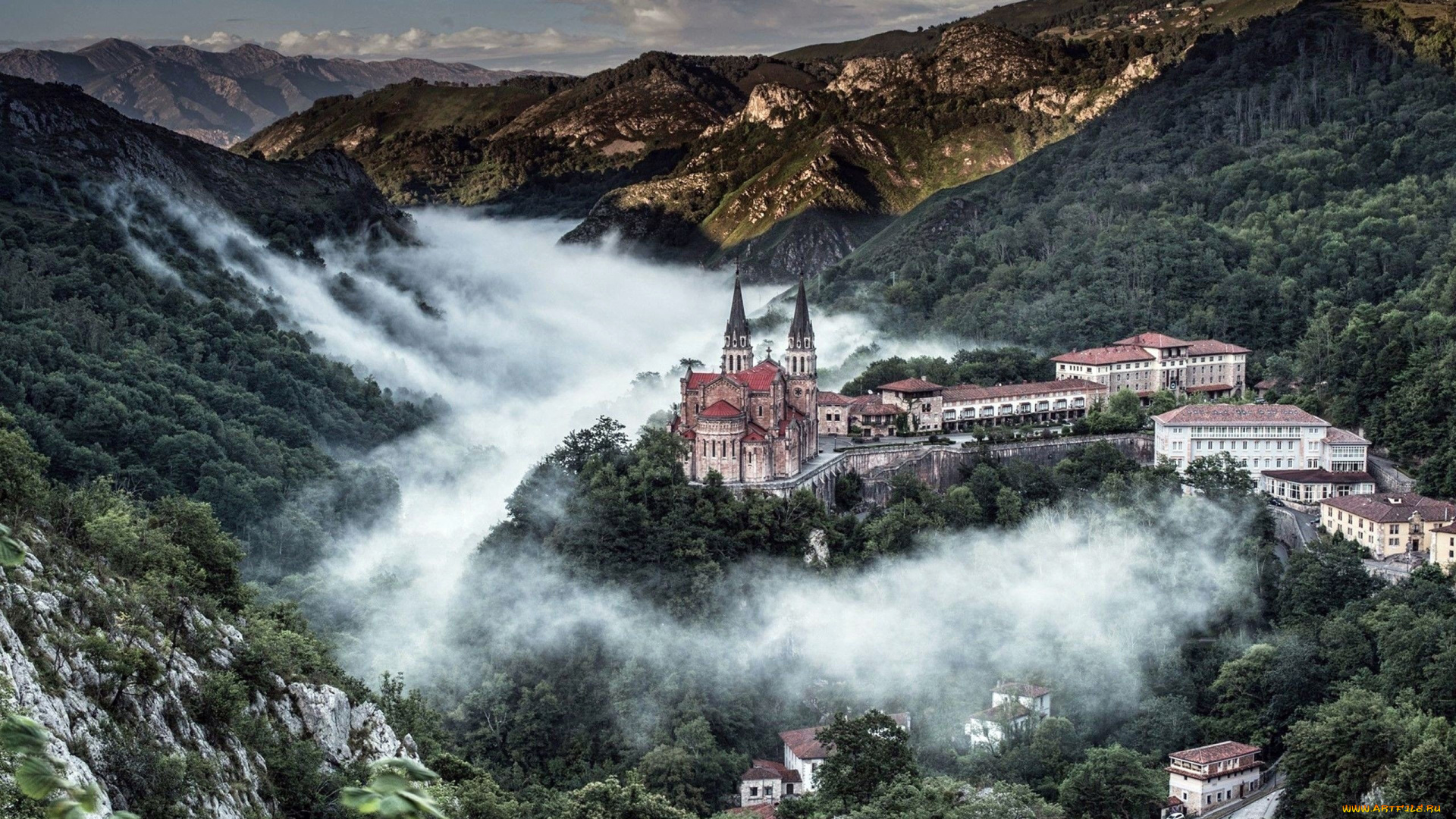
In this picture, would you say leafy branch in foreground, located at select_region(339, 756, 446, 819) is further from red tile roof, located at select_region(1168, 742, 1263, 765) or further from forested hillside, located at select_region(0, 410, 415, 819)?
red tile roof, located at select_region(1168, 742, 1263, 765)

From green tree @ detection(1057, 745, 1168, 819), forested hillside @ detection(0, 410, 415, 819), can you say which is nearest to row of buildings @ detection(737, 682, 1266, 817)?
green tree @ detection(1057, 745, 1168, 819)

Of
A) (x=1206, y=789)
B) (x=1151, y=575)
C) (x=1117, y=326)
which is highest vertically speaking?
(x=1117, y=326)

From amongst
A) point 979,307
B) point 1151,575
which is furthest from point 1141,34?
point 1151,575

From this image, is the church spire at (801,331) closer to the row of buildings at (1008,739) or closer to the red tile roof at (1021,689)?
the red tile roof at (1021,689)

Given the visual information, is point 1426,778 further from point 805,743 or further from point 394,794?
point 394,794

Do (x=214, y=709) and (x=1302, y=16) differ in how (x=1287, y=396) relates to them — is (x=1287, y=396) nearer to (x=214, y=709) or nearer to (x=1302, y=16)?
(x=214, y=709)

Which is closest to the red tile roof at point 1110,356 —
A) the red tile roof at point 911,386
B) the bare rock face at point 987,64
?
the red tile roof at point 911,386
